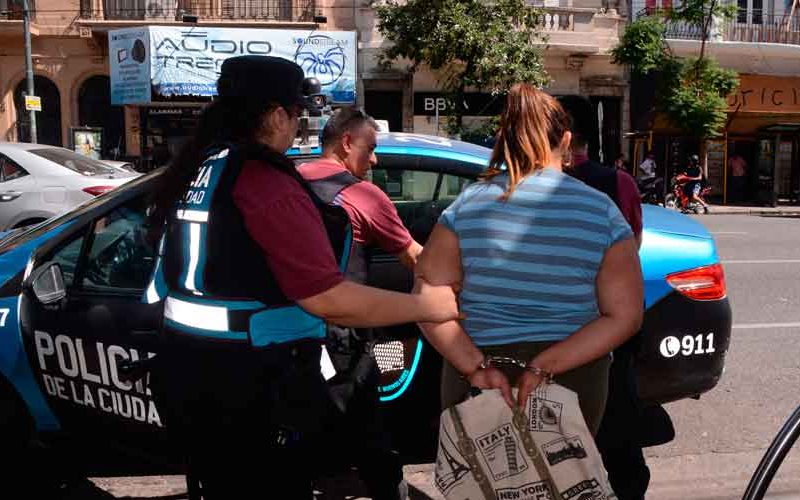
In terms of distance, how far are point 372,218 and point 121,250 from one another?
1156 mm

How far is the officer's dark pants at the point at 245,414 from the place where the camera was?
2180mm

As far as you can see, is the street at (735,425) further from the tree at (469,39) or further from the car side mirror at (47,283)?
the tree at (469,39)

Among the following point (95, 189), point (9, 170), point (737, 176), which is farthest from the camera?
point (737, 176)

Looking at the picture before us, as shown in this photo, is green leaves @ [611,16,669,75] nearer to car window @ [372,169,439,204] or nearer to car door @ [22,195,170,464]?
car window @ [372,169,439,204]

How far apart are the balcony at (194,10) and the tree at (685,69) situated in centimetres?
874

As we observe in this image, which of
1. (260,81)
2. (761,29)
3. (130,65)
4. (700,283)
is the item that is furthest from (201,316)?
(761,29)

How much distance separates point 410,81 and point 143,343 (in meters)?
21.0

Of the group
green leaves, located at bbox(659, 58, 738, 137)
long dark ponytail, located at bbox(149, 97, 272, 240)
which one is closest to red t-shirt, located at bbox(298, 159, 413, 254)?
long dark ponytail, located at bbox(149, 97, 272, 240)

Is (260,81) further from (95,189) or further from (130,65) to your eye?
(130,65)

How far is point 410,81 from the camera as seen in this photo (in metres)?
23.8

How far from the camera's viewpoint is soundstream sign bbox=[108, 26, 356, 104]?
67.4 ft

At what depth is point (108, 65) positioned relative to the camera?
23.3 m

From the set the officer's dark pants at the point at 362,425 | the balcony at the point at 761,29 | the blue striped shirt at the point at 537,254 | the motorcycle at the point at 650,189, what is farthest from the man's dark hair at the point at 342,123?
the balcony at the point at 761,29

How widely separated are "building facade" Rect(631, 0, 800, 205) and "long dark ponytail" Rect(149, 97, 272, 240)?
24469 millimetres
